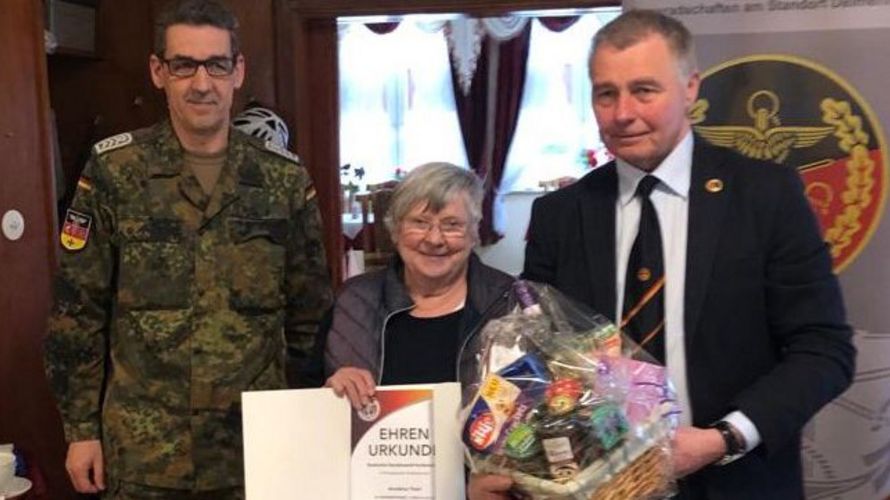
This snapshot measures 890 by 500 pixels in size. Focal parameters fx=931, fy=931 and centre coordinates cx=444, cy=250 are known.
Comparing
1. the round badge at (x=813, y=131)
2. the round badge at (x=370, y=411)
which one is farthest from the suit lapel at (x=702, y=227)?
the round badge at (x=813, y=131)

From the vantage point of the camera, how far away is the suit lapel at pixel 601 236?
1.46m

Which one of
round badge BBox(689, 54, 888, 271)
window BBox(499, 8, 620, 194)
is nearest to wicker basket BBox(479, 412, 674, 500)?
round badge BBox(689, 54, 888, 271)

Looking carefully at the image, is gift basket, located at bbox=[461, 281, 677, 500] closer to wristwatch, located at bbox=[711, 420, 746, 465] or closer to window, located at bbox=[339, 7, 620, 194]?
wristwatch, located at bbox=[711, 420, 746, 465]

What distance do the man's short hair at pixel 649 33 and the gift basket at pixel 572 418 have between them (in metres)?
0.42

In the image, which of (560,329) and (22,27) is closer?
(560,329)

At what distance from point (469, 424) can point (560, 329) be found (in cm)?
22

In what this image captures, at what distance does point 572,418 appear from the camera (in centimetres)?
113

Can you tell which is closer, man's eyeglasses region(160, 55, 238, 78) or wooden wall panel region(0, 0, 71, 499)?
man's eyeglasses region(160, 55, 238, 78)

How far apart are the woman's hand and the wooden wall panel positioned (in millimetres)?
1413

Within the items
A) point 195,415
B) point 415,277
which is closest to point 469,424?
point 415,277

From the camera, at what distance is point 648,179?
1.45 meters

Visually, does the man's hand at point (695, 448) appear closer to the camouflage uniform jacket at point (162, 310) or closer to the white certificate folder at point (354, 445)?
the white certificate folder at point (354, 445)

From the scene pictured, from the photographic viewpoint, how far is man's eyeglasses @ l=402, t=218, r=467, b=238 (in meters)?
1.74

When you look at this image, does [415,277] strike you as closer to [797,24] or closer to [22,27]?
[797,24]
